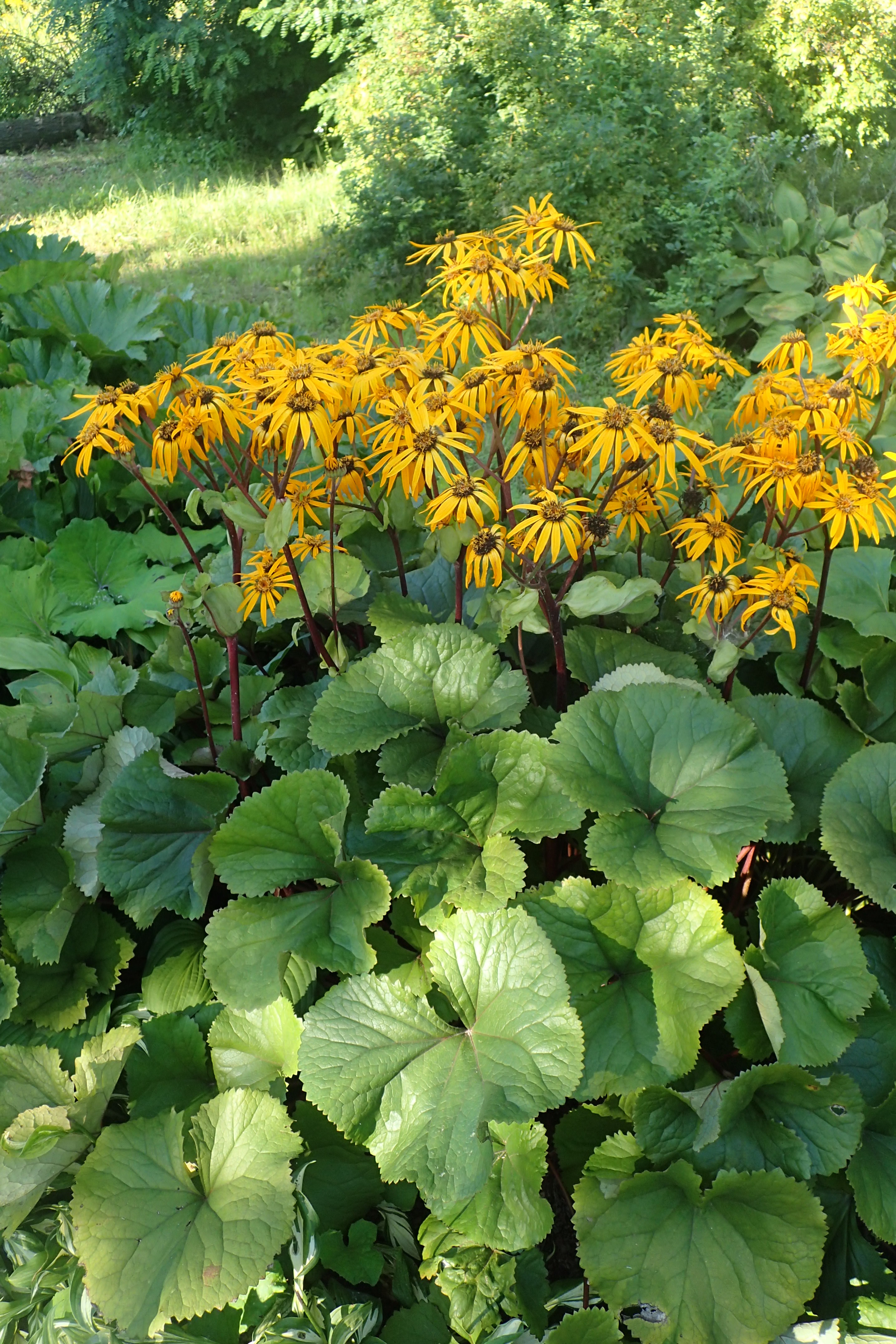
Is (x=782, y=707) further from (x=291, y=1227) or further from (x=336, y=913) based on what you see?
(x=291, y=1227)

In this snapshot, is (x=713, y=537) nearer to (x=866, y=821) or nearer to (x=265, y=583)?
(x=866, y=821)

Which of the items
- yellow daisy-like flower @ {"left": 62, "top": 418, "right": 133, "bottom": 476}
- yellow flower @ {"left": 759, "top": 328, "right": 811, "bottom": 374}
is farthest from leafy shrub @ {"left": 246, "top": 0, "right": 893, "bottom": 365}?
yellow daisy-like flower @ {"left": 62, "top": 418, "right": 133, "bottom": 476}

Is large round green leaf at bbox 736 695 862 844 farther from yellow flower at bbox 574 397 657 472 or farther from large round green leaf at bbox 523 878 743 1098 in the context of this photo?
yellow flower at bbox 574 397 657 472

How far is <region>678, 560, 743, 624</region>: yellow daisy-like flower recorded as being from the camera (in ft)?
4.66

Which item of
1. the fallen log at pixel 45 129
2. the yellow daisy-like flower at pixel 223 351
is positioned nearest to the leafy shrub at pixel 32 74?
the fallen log at pixel 45 129

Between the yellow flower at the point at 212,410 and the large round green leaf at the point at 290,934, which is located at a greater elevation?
the yellow flower at the point at 212,410

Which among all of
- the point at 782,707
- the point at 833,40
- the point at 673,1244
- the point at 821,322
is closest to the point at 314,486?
the point at 782,707

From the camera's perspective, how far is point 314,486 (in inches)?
65.1

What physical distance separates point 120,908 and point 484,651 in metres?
0.66

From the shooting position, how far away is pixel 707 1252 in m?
1.18

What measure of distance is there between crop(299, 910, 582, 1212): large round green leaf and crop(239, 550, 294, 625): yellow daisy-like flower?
593 mm

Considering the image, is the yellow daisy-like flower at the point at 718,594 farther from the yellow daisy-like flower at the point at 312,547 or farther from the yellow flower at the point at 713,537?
the yellow daisy-like flower at the point at 312,547

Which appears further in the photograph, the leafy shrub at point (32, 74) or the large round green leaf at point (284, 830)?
the leafy shrub at point (32, 74)

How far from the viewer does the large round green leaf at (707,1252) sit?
3.78 feet
